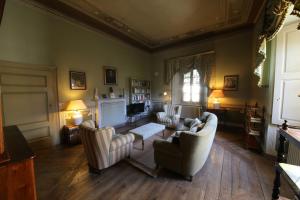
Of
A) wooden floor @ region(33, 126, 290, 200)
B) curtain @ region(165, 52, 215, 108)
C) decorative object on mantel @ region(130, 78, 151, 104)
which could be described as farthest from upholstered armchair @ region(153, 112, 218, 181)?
decorative object on mantel @ region(130, 78, 151, 104)

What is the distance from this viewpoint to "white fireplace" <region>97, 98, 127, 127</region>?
461 centimetres

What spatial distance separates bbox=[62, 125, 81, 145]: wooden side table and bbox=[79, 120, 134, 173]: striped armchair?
134 cm

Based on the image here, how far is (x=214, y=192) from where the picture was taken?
6.40ft

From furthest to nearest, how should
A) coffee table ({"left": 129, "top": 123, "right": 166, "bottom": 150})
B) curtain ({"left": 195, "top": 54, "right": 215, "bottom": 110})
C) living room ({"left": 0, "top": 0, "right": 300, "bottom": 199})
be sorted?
curtain ({"left": 195, "top": 54, "right": 215, "bottom": 110})
coffee table ({"left": 129, "top": 123, "right": 166, "bottom": 150})
living room ({"left": 0, "top": 0, "right": 300, "bottom": 199})

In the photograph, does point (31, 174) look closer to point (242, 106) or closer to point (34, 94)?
point (34, 94)

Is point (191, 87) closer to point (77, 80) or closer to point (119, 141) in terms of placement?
point (119, 141)

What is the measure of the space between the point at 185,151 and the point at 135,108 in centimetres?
385

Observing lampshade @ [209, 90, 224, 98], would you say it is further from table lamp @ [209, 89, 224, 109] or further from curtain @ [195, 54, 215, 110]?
curtain @ [195, 54, 215, 110]

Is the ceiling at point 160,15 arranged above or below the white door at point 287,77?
above

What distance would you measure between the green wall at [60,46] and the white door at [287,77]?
4637 mm

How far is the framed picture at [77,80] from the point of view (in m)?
3.85

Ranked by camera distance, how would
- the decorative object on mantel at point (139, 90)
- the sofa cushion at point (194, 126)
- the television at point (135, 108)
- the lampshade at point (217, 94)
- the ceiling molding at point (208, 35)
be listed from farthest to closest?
the decorative object on mantel at point (139, 90) < the television at point (135, 108) < the lampshade at point (217, 94) < the ceiling molding at point (208, 35) < the sofa cushion at point (194, 126)

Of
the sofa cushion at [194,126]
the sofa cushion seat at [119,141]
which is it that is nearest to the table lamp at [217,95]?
the sofa cushion at [194,126]

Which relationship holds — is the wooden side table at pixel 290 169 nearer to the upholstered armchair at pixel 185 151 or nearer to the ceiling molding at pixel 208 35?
the upholstered armchair at pixel 185 151
